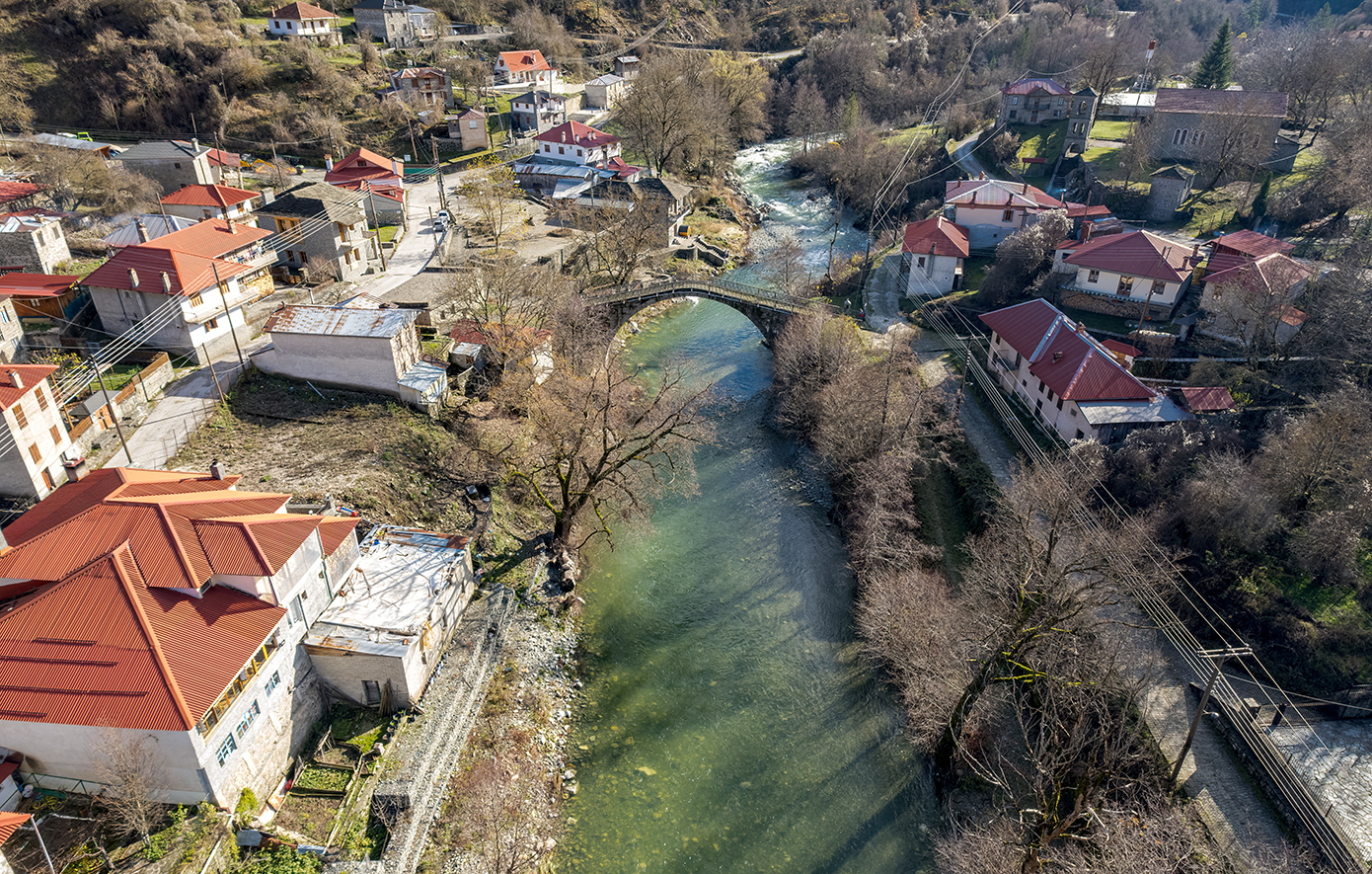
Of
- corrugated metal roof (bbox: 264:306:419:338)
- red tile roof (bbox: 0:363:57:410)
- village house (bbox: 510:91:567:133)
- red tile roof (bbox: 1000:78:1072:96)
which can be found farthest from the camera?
village house (bbox: 510:91:567:133)

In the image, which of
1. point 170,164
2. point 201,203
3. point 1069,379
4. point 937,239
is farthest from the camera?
point 170,164

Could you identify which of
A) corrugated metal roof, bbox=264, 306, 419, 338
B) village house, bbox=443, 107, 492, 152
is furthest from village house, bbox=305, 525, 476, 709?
village house, bbox=443, 107, 492, 152

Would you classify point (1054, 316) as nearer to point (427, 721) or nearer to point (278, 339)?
point (427, 721)

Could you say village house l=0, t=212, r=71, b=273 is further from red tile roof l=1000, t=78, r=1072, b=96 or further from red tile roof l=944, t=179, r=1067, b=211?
red tile roof l=1000, t=78, r=1072, b=96

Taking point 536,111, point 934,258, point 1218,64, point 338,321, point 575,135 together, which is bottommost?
point 934,258

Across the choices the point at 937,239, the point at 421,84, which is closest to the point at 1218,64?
the point at 937,239

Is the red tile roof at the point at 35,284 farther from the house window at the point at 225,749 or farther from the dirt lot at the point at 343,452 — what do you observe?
the house window at the point at 225,749

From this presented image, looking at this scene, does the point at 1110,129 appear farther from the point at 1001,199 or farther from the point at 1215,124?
the point at 1001,199
